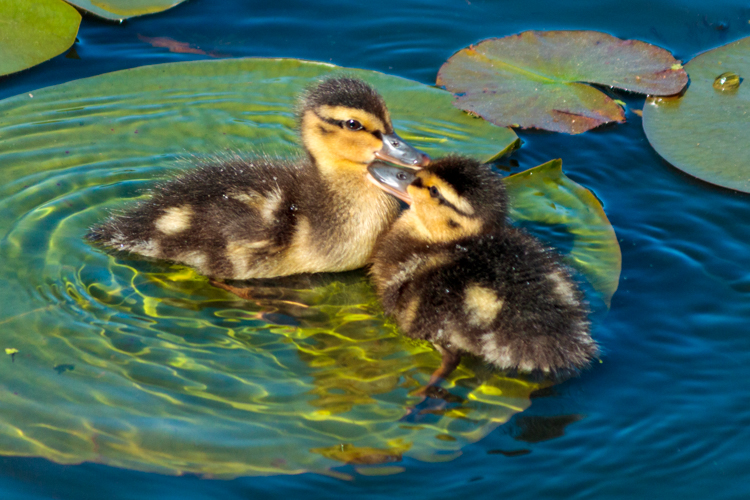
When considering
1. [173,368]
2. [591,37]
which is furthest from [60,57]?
[591,37]

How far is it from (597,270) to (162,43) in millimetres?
3626

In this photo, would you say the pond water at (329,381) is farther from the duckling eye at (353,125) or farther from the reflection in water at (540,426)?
the duckling eye at (353,125)

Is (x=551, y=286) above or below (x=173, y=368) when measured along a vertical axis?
above

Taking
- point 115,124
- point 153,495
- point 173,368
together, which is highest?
point 115,124

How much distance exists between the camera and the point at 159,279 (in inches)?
161

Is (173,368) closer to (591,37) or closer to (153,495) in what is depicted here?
(153,495)

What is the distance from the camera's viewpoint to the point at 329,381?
3539 millimetres

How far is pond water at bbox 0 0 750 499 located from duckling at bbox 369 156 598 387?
0.45ft

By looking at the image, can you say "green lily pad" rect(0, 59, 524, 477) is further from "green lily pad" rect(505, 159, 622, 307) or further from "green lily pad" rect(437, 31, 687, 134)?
"green lily pad" rect(505, 159, 622, 307)

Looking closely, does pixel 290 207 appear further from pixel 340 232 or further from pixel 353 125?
pixel 353 125

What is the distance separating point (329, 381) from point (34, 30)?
354 cm

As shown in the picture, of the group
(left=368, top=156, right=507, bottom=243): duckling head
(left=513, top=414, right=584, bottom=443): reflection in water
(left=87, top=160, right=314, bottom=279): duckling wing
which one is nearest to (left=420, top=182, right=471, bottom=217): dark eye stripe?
(left=368, top=156, right=507, bottom=243): duckling head

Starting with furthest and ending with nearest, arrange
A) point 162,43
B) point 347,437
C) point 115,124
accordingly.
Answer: point 162,43 < point 115,124 < point 347,437

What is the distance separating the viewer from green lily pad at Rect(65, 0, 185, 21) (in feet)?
19.0
